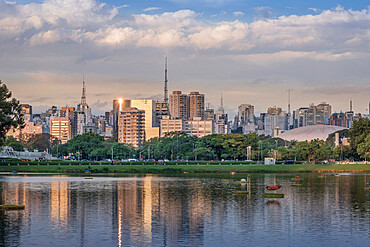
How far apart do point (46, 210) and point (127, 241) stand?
59.5ft

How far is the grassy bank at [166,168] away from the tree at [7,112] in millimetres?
39873

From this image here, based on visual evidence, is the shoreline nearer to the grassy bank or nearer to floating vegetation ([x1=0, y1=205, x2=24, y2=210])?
the grassy bank

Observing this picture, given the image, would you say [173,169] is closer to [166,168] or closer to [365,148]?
[166,168]

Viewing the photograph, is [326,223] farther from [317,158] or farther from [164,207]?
[317,158]

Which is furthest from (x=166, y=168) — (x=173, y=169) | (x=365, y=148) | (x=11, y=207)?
(x=11, y=207)

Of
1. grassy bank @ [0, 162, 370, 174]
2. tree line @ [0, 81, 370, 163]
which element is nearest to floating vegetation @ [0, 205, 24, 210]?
grassy bank @ [0, 162, 370, 174]

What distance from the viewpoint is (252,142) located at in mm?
173500

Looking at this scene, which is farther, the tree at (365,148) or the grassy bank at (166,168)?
the tree at (365,148)

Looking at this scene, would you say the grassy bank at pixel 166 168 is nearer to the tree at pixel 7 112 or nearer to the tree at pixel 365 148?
the tree at pixel 365 148

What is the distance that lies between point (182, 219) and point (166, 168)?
3471 inches

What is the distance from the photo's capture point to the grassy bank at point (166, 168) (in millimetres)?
131250

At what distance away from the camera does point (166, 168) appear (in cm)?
13512

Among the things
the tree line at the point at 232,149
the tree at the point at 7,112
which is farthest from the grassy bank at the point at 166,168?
the tree at the point at 7,112

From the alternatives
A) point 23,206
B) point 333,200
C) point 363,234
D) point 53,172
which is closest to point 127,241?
point 363,234
